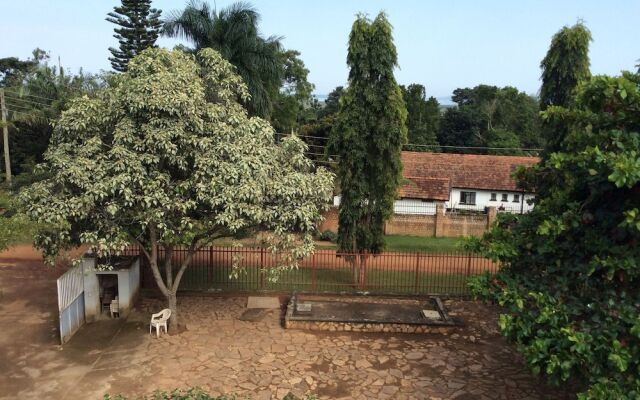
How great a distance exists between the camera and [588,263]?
6.48m

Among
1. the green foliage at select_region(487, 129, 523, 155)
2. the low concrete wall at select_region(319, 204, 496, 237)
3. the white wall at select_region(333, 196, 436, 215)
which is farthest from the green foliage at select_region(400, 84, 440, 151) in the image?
the low concrete wall at select_region(319, 204, 496, 237)

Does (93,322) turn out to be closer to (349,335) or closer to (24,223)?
(24,223)

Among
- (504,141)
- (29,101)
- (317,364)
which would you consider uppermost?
(29,101)

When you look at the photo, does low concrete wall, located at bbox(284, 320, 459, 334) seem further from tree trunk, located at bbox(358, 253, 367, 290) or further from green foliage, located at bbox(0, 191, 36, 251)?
green foliage, located at bbox(0, 191, 36, 251)

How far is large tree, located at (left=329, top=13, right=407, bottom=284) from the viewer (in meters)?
14.3

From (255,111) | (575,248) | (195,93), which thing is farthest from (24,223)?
(255,111)

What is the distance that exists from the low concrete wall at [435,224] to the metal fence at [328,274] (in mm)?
7151

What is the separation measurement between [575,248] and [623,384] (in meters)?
1.74

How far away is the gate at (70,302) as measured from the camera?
10.9 metres

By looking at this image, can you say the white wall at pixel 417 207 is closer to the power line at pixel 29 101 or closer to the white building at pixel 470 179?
the white building at pixel 470 179

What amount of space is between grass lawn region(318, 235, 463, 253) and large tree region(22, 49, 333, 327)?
11.0m

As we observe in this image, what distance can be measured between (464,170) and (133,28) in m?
21.2

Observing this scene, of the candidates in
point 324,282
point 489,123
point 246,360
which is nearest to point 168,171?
point 246,360

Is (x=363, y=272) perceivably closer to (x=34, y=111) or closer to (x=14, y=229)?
(x=14, y=229)
